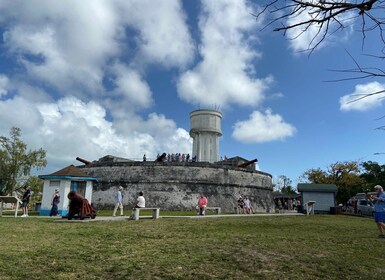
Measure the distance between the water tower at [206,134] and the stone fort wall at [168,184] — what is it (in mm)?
9507

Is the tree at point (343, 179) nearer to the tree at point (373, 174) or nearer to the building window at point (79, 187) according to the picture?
the tree at point (373, 174)

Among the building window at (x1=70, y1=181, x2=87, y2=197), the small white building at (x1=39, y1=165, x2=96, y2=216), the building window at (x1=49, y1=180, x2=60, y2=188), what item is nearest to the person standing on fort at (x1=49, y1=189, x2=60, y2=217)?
the small white building at (x1=39, y1=165, x2=96, y2=216)

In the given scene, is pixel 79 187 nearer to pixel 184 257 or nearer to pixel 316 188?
pixel 184 257

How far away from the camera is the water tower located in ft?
124

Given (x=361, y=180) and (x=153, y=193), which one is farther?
(x=361, y=180)

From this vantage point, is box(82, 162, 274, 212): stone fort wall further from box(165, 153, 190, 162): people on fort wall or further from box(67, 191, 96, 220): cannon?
box(67, 191, 96, 220): cannon

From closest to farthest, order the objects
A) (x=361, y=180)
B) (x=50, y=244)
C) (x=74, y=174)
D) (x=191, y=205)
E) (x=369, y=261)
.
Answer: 1. (x=369, y=261)
2. (x=50, y=244)
3. (x=74, y=174)
4. (x=191, y=205)
5. (x=361, y=180)

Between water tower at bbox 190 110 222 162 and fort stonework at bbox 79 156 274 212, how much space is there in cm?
954

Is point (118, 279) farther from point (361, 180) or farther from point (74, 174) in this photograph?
point (361, 180)

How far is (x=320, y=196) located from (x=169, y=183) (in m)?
11.0

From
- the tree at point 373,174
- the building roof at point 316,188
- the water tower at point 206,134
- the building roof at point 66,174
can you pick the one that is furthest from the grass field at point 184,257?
the tree at point 373,174

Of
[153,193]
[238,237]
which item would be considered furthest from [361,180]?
[238,237]

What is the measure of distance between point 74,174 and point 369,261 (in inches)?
604

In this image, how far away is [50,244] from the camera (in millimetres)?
6793
